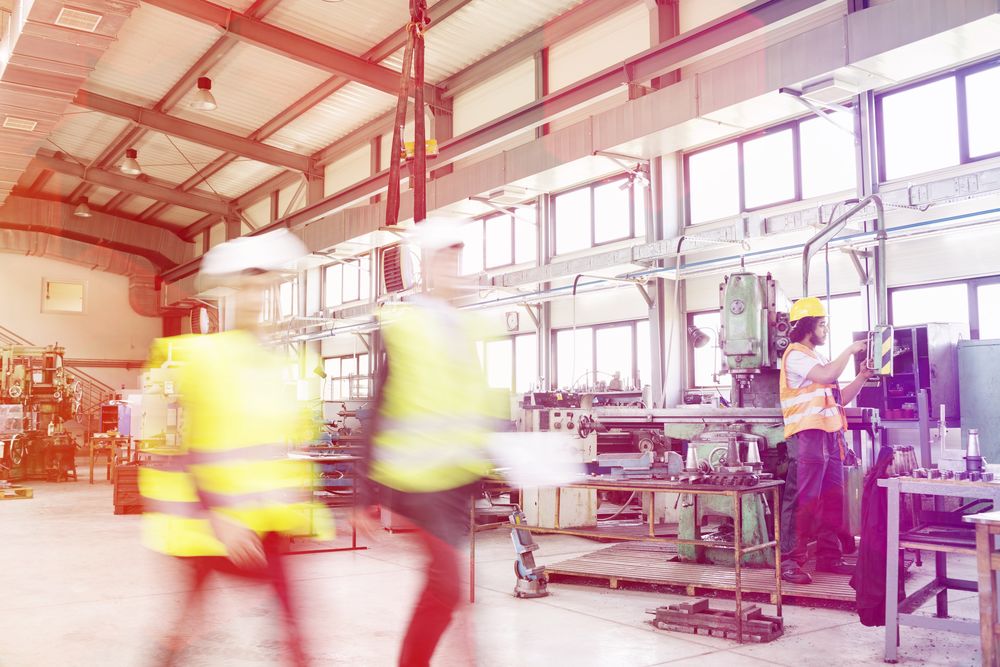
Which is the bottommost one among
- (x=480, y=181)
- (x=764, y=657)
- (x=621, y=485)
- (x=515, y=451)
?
(x=764, y=657)

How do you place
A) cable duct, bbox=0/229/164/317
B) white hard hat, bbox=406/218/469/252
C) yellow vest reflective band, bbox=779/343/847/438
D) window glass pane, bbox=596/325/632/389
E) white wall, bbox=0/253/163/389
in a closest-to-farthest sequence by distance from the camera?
white hard hat, bbox=406/218/469/252, yellow vest reflective band, bbox=779/343/847/438, window glass pane, bbox=596/325/632/389, cable duct, bbox=0/229/164/317, white wall, bbox=0/253/163/389

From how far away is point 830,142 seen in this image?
28.2ft

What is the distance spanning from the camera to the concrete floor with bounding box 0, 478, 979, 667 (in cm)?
368

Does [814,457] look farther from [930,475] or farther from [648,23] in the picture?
[648,23]

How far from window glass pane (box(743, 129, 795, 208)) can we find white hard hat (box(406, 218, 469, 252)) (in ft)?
23.9

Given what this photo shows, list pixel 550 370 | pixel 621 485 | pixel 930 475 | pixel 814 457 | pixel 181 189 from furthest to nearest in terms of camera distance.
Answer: pixel 181 189
pixel 550 370
pixel 814 457
pixel 621 485
pixel 930 475

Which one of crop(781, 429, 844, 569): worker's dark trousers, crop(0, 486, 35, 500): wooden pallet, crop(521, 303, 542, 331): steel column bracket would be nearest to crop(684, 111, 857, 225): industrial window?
crop(521, 303, 542, 331): steel column bracket

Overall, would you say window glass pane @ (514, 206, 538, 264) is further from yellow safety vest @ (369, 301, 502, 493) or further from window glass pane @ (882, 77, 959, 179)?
yellow safety vest @ (369, 301, 502, 493)

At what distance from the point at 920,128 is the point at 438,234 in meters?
7.04

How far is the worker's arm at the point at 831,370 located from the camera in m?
4.69

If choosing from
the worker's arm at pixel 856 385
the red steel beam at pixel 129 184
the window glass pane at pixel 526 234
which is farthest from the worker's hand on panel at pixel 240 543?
the red steel beam at pixel 129 184

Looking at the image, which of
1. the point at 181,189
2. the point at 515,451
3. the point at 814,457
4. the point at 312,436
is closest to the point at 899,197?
the point at 814,457

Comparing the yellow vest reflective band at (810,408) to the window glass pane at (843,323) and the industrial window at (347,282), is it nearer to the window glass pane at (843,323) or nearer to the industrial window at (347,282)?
the window glass pane at (843,323)

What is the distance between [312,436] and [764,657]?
22.4 feet
